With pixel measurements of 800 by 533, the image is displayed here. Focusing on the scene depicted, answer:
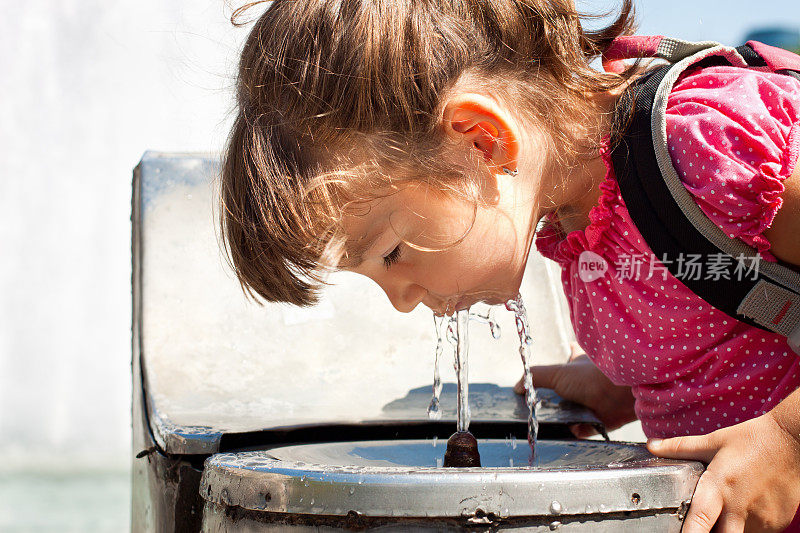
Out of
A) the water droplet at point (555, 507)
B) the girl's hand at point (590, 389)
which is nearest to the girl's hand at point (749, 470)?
the water droplet at point (555, 507)

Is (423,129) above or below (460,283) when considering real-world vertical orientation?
above

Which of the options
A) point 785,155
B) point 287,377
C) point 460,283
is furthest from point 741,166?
point 287,377

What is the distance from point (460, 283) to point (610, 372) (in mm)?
296

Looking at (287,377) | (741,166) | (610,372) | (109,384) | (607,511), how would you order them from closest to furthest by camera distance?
(607,511) → (741,166) → (610,372) → (287,377) → (109,384)

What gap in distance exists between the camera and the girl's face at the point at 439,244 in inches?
36.5

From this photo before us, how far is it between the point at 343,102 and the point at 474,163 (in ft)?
0.50

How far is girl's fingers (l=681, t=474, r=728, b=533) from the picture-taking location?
0.71 metres

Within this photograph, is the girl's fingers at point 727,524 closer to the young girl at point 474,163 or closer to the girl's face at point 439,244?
the young girl at point 474,163

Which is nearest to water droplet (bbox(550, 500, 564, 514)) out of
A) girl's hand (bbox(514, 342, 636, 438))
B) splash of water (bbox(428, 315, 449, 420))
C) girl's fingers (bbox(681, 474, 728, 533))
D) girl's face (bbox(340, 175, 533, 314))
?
girl's fingers (bbox(681, 474, 728, 533))

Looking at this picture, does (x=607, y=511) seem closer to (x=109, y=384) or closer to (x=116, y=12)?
(x=109, y=384)

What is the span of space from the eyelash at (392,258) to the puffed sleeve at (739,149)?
1.00ft

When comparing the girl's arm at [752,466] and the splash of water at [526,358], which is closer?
the girl's arm at [752,466]

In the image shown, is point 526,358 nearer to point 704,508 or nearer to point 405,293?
point 405,293

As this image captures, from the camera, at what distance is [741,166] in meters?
0.90
